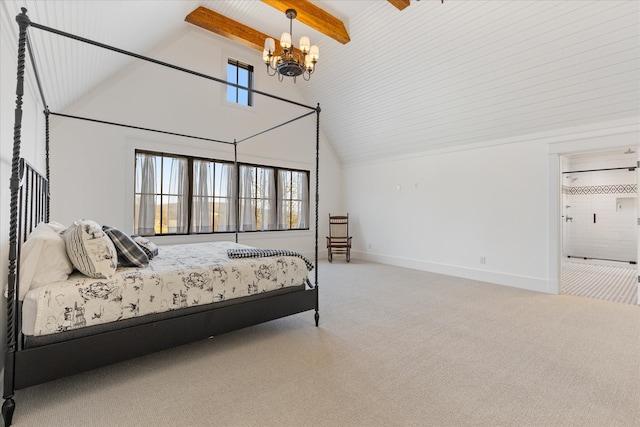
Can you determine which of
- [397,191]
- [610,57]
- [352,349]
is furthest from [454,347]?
[397,191]

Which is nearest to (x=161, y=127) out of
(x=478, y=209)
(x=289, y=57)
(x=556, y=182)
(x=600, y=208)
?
(x=289, y=57)

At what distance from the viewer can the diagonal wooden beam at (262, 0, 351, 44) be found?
400 centimetres

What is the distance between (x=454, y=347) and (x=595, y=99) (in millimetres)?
3563

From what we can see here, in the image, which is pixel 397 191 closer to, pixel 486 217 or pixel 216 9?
pixel 486 217

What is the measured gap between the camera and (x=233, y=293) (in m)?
2.43

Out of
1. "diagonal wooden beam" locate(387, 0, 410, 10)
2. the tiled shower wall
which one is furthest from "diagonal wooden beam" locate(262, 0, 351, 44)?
the tiled shower wall

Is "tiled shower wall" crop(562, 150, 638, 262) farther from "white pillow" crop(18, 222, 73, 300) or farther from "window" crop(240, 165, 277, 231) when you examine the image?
"white pillow" crop(18, 222, 73, 300)

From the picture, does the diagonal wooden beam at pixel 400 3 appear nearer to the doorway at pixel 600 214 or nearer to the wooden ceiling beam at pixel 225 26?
the wooden ceiling beam at pixel 225 26

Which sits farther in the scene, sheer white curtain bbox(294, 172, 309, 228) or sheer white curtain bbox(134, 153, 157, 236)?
sheer white curtain bbox(294, 172, 309, 228)

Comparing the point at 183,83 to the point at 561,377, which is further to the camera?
the point at 183,83

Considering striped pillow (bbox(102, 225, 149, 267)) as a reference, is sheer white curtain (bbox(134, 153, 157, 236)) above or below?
above

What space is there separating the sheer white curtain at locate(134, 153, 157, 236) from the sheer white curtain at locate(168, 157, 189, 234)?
0.69ft

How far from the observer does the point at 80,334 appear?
1.80 metres

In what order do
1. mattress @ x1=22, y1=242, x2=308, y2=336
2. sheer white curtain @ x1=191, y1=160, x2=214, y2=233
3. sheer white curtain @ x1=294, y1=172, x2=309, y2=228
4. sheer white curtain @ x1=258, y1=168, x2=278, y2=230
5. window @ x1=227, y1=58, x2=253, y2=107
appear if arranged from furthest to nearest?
sheer white curtain @ x1=294, y1=172, x2=309, y2=228
sheer white curtain @ x1=258, y1=168, x2=278, y2=230
window @ x1=227, y1=58, x2=253, y2=107
sheer white curtain @ x1=191, y1=160, x2=214, y2=233
mattress @ x1=22, y1=242, x2=308, y2=336
